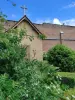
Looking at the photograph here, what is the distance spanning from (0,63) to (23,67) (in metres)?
0.59

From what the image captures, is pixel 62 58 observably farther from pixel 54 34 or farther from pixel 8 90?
pixel 54 34

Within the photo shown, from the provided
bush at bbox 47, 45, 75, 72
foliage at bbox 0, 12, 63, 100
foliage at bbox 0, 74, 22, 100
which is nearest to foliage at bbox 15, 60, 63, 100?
foliage at bbox 0, 12, 63, 100

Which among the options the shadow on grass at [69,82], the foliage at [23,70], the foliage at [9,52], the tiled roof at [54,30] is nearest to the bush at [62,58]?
the shadow on grass at [69,82]

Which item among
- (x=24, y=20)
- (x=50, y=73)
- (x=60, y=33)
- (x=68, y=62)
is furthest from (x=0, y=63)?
(x=60, y=33)

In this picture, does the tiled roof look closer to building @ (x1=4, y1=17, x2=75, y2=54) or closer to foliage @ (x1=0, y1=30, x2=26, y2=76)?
building @ (x1=4, y1=17, x2=75, y2=54)

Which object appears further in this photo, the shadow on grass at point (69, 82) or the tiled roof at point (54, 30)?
the tiled roof at point (54, 30)

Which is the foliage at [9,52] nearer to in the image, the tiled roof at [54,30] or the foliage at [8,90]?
the foliage at [8,90]

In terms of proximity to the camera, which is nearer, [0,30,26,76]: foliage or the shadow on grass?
[0,30,26,76]: foliage

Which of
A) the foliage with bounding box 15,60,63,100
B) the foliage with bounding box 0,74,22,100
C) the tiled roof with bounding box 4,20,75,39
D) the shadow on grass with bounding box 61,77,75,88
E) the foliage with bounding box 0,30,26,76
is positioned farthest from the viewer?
the tiled roof with bounding box 4,20,75,39

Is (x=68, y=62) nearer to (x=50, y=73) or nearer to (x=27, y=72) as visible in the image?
(x=50, y=73)

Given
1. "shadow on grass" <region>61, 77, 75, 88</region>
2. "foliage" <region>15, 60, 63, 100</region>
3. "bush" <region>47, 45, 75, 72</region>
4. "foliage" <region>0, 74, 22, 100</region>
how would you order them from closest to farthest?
"foliage" <region>0, 74, 22, 100</region> < "foliage" <region>15, 60, 63, 100</region> < "shadow on grass" <region>61, 77, 75, 88</region> < "bush" <region>47, 45, 75, 72</region>

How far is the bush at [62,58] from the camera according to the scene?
20438mm

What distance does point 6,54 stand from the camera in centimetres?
639

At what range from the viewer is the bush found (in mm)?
20438
